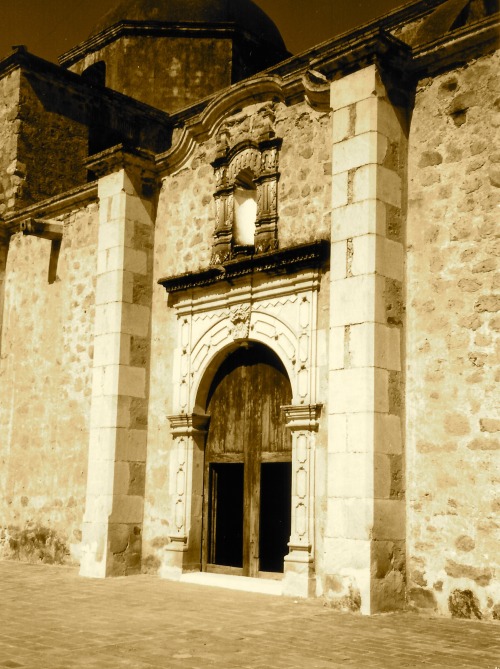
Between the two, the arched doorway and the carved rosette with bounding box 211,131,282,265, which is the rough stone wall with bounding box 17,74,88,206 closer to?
the carved rosette with bounding box 211,131,282,265

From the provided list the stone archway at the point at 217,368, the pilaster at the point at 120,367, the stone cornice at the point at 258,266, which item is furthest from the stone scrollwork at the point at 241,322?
the pilaster at the point at 120,367

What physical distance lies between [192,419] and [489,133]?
4299mm

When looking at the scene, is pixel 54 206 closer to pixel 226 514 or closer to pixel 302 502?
pixel 226 514

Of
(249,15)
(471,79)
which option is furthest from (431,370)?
(249,15)

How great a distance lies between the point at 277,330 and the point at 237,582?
254 cm

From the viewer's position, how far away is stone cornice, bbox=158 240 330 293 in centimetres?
802

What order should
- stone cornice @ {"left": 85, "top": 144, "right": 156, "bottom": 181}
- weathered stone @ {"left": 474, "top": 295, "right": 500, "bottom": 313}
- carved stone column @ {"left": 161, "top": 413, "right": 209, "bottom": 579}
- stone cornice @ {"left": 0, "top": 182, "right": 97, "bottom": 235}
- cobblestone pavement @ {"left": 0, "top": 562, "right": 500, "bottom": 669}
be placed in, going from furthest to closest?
stone cornice @ {"left": 0, "top": 182, "right": 97, "bottom": 235} → stone cornice @ {"left": 85, "top": 144, "right": 156, "bottom": 181} → carved stone column @ {"left": 161, "top": 413, "right": 209, "bottom": 579} → weathered stone @ {"left": 474, "top": 295, "right": 500, "bottom": 313} → cobblestone pavement @ {"left": 0, "top": 562, "right": 500, "bottom": 669}

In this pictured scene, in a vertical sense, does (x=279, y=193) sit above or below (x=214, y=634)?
above

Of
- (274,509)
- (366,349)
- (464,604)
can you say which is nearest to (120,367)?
(274,509)

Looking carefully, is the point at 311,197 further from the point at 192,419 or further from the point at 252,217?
the point at 192,419

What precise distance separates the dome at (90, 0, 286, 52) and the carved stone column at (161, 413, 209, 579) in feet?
28.9

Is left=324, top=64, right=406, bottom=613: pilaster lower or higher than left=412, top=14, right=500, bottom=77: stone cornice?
lower

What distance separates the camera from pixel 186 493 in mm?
9078

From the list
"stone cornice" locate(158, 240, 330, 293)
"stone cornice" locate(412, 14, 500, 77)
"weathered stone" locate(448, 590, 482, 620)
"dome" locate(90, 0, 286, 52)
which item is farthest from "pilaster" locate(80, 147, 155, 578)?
"dome" locate(90, 0, 286, 52)
